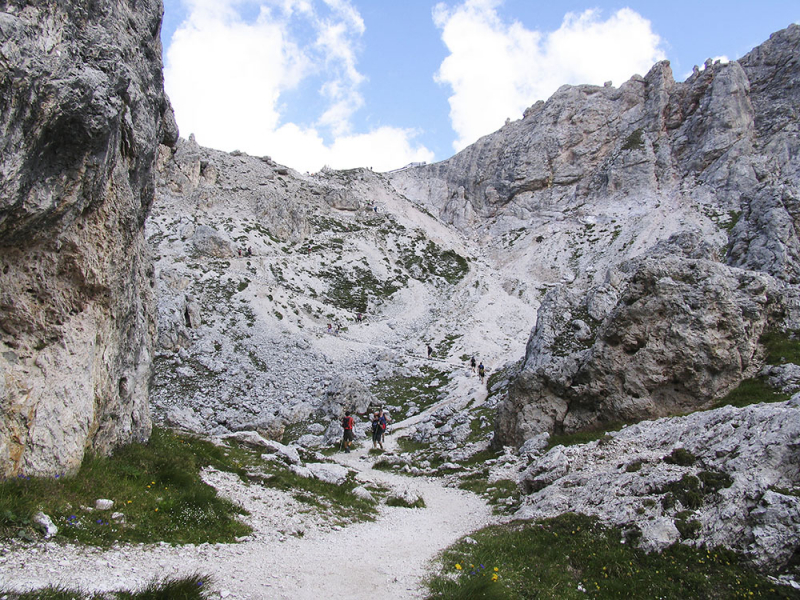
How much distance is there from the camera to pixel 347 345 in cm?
4528

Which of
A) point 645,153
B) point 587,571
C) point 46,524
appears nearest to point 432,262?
point 645,153

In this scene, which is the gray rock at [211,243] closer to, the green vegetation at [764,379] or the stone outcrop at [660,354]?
the stone outcrop at [660,354]

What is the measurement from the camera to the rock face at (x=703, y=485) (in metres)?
7.79

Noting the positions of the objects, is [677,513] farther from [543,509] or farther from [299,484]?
[299,484]

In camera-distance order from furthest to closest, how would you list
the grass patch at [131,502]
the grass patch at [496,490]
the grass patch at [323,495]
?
1. the grass patch at [496,490]
2. the grass patch at [323,495]
3. the grass patch at [131,502]

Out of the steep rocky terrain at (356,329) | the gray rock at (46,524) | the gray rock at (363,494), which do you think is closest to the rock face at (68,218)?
the steep rocky terrain at (356,329)

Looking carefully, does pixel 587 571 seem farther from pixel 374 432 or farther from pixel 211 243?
pixel 211 243

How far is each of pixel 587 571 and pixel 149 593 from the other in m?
7.43

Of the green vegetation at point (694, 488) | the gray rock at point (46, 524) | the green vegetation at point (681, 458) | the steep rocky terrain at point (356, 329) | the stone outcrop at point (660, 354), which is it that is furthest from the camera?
the stone outcrop at point (660, 354)

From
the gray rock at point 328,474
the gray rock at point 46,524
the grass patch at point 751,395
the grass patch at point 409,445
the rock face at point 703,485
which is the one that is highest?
the gray rock at point 46,524

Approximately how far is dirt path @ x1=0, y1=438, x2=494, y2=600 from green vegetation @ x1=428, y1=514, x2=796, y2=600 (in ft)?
3.27

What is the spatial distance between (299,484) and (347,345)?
31.2 meters

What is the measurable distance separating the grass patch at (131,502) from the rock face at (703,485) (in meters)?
8.52

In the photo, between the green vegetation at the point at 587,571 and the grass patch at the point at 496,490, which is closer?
the green vegetation at the point at 587,571
